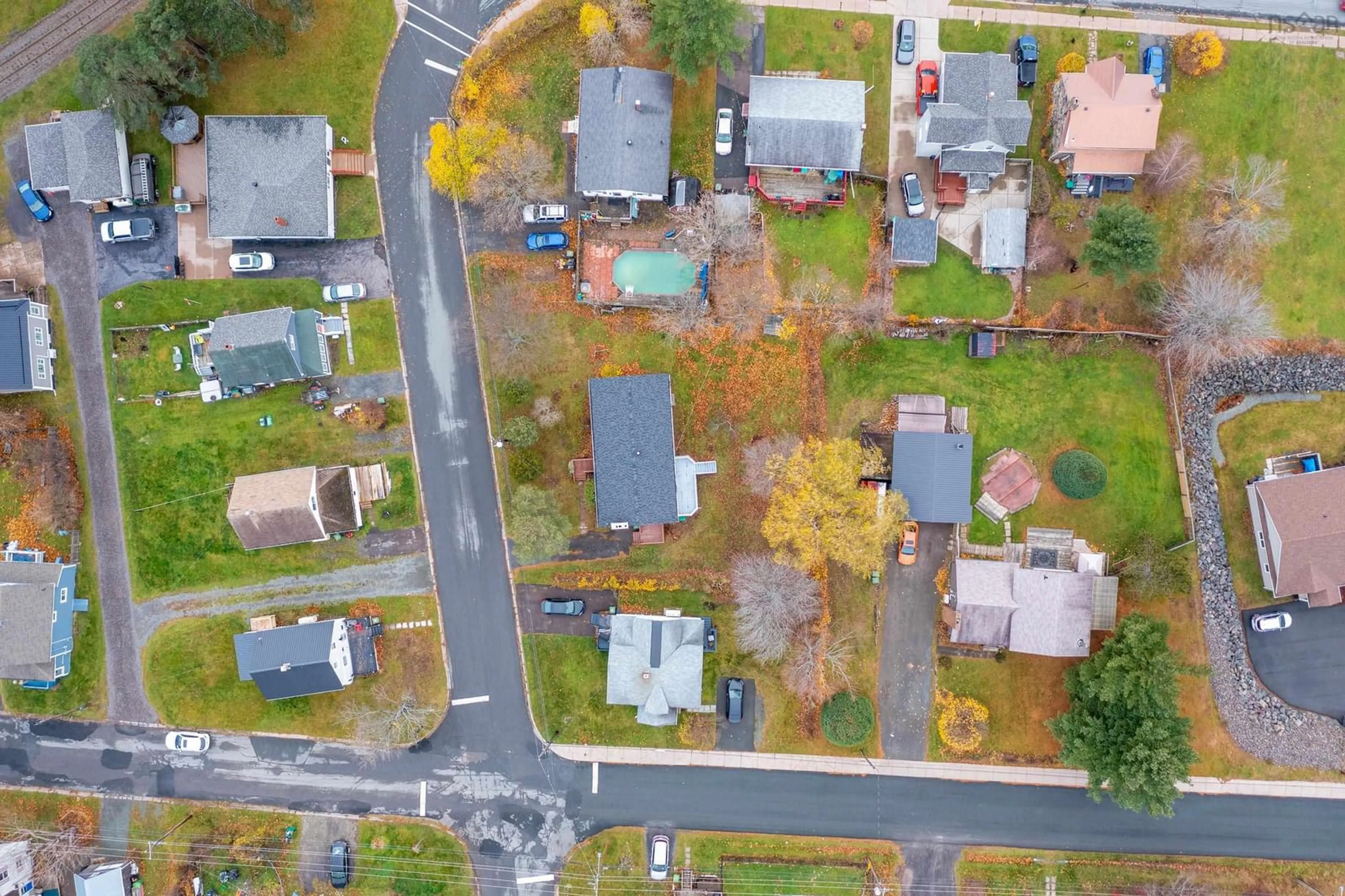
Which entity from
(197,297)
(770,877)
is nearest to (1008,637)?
(770,877)

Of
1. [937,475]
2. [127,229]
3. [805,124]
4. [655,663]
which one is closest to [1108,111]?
[805,124]

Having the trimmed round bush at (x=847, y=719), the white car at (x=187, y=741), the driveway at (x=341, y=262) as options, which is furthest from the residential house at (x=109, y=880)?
the trimmed round bush at (x=847, y=719)

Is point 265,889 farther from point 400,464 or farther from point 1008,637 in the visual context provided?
point 1008,637

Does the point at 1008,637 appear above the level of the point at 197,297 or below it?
below

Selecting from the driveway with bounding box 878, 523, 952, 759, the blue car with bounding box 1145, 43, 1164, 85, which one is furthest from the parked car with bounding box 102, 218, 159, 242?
the blue car with bounding box 1145, 43, 1164, 85

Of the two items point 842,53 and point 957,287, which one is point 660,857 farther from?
point 842,53

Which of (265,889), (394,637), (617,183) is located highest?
(617,183)
